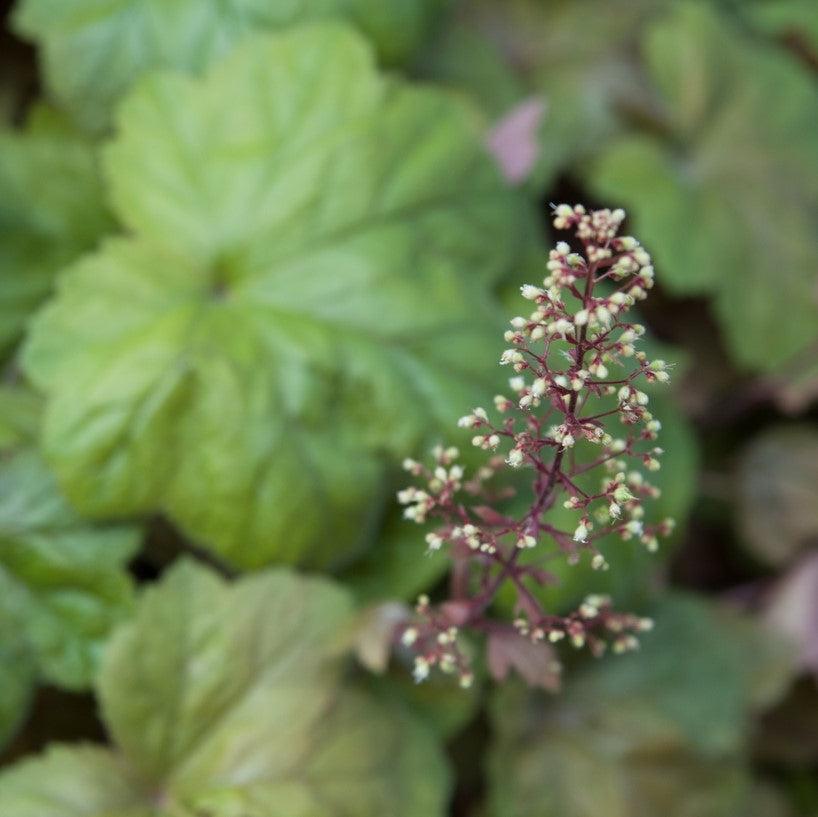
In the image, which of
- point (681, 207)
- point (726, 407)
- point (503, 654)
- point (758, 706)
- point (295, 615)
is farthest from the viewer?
point (726, 407)

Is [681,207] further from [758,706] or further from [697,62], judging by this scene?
[758,706]

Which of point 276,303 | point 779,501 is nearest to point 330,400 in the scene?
point 276,303

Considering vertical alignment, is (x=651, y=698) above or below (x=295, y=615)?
below

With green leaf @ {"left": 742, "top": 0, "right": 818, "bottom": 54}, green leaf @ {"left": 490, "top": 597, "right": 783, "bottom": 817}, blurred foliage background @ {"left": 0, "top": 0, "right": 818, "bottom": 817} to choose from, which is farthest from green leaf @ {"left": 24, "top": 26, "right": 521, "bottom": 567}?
green leaf @ {"left": 742, "top": 0, "right": 818, "bottom": 54}

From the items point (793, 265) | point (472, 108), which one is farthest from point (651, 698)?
point (472, 108)

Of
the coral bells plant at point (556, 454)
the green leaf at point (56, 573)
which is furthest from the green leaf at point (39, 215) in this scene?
the coral bells plant at point (556, 454)

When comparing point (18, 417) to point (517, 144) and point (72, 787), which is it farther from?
point (517, 144)

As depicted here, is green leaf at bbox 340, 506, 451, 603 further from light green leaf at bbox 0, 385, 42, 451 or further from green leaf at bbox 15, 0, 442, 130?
green leaf at bbox 15, 0, 442, 130
